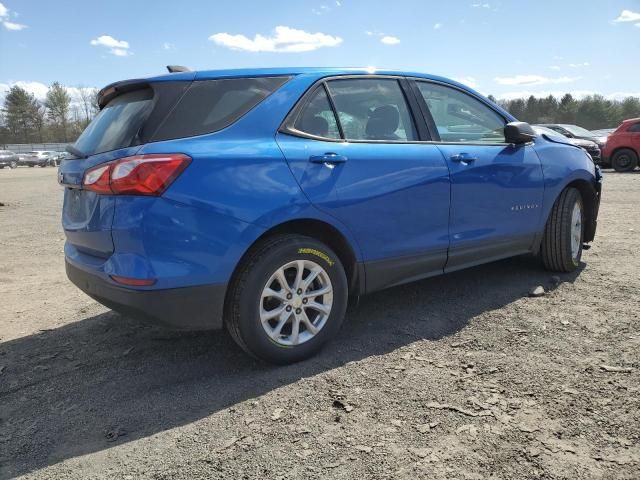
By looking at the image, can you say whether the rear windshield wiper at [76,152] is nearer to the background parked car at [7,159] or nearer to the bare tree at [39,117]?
the background parked car at [7,159]

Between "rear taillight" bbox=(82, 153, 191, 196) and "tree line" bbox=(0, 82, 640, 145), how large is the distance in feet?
241

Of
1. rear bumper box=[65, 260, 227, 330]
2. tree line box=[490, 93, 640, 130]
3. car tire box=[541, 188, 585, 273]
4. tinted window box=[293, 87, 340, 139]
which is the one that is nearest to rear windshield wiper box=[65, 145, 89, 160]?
rear bumper box=[65, 260, 227, 330]

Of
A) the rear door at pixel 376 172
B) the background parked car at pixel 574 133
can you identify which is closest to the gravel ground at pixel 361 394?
the rear door at pixel 376 172

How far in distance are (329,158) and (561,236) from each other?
263 cm

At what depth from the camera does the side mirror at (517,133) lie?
13.8ft

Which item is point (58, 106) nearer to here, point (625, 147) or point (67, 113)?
point (67, 113)

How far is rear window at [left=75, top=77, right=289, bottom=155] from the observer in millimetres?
2822

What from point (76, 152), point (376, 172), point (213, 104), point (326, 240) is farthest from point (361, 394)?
point (76, 152)

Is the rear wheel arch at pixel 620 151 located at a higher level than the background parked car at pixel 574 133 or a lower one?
lower

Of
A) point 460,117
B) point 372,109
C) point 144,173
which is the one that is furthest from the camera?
point 460,117

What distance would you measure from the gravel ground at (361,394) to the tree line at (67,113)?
72003 millimetres

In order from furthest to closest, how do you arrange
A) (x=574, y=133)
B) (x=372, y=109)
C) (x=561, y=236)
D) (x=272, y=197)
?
(x=574, y=133)
(x=561, y=236)
(x=372, y=109)
(x=272, y=197)

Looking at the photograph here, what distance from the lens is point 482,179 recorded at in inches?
156

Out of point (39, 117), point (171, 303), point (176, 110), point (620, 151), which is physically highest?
point (39, 117)
